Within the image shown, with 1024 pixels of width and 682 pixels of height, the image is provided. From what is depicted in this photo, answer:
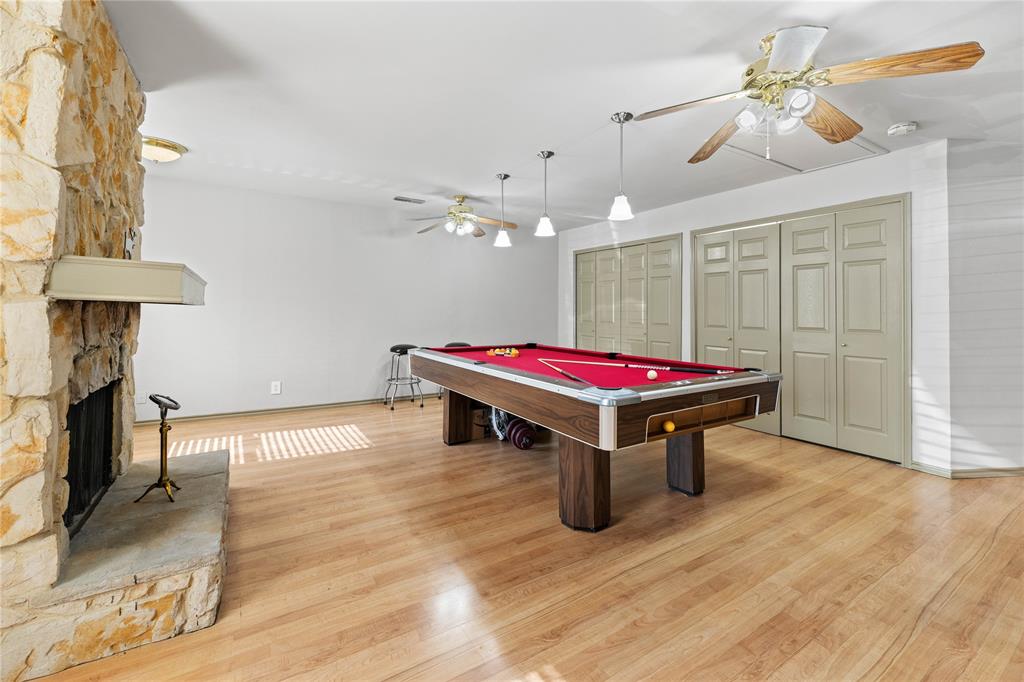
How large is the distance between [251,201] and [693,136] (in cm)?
440

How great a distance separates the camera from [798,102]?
80.1 inches

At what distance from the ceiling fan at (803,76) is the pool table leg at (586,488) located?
1.67 metres

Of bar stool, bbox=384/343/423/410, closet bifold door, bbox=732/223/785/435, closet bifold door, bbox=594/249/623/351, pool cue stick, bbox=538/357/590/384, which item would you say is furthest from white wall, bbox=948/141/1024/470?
bar stool, bbox=384/343/423/410

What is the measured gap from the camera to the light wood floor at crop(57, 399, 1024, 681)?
4.83 ft

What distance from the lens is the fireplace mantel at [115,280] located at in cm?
148

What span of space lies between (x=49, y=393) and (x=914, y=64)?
128 inches

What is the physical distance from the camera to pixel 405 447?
3797mm

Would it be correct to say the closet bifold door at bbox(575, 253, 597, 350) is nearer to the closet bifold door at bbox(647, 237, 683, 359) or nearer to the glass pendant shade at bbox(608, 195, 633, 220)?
the closet bifold door at bbox(647, 237, 683, 359)

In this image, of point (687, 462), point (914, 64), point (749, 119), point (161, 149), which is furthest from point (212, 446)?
point (914, 64)

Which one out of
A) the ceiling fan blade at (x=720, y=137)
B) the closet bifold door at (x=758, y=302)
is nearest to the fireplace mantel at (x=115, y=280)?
the ceiling fan blade at (x=720, y=137)

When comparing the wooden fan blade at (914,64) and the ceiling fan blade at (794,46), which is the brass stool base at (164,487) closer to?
the ceiling fan blade at (794,46)

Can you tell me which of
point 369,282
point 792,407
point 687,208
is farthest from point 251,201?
point 792,407

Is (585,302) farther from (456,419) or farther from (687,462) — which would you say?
(687,462)

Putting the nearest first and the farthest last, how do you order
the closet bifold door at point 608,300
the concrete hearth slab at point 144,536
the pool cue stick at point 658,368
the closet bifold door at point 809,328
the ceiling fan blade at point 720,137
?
1. the concrete hearth slab at point 144,536
2. the ceiling fan blade at point 720,137
3. the pool cue stick at point 658,368
4. the closet bifold door at point 809,328
5. the closet bifold door at point 608,300
